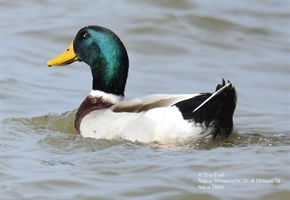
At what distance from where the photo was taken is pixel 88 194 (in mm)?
7016

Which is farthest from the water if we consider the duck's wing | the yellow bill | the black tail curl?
the yellow bill

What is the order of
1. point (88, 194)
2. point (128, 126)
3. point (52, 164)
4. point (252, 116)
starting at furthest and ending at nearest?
1. point (252, 116)
2. point (128, 126)
3. point (52, 164)
4. point (88, 194)

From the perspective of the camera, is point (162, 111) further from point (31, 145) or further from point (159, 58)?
point (159, 58)

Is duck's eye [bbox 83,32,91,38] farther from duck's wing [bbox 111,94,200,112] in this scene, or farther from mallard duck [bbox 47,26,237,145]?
duck's wing [bbox 111,94,200,112]

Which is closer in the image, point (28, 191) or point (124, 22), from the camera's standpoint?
point (28, 191)

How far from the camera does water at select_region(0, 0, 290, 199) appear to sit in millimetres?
7227

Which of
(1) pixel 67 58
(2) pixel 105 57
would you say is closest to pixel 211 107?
(2) pixel 105 57

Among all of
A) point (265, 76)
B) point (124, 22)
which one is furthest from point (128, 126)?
point (124, 22)

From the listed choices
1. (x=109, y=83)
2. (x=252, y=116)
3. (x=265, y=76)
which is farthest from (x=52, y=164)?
(x=265, y=76)

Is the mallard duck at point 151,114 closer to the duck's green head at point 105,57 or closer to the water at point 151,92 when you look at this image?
the duck's green head at point 105,57

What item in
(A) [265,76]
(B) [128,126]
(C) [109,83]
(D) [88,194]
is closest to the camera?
(D) [88,194]

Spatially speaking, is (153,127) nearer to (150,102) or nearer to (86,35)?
(150,102)

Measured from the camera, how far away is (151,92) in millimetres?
11852

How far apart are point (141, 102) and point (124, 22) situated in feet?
22.2
